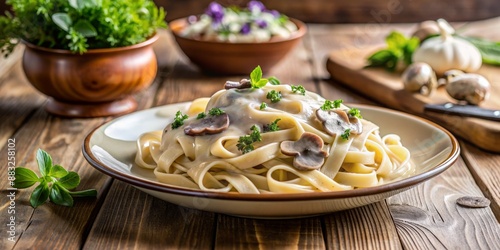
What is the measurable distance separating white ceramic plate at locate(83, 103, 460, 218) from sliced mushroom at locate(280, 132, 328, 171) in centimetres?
16

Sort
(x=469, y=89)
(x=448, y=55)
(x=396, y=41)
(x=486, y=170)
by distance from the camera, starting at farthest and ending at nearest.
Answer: (x=396, y=41)
(x=448, y=55)
(x=469, y=89)
(x=486, y=170)

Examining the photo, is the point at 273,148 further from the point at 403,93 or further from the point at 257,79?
the point at 403,93

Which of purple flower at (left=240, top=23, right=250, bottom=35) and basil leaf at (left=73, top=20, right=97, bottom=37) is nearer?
basil leaf at (left=73, top=20, right=97, bottom=37)

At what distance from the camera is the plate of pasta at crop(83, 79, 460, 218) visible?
1.92m

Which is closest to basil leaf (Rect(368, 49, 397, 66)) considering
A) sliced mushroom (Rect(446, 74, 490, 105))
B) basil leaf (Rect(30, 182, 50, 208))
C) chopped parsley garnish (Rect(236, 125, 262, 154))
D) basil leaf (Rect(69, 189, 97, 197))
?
sliced mushroom (Rect(446, 74, 490, 105))

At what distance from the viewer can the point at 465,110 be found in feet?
9.95

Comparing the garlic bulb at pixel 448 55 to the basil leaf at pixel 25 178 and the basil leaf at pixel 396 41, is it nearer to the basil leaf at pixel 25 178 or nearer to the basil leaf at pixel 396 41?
the basil leaf at pixel 396 41

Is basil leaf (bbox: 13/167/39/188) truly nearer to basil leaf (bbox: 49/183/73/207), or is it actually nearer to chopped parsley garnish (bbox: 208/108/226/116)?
basil leaf (bbox: 49/183/73/207)

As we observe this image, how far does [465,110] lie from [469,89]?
0.13 m

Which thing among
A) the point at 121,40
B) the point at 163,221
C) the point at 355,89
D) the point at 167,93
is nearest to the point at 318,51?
the point at 355,89

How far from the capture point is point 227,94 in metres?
2.29

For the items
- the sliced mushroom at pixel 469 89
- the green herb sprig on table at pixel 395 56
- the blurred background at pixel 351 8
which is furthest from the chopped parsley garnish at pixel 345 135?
the blurred background at pixel 351 8

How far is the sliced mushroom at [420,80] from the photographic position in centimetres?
338

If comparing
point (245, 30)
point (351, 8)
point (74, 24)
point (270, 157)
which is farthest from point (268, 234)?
point (351, 8)
